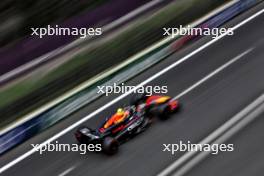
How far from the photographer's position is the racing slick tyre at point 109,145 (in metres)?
18.2

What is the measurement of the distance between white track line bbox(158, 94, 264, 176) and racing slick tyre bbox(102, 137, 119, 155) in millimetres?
1748

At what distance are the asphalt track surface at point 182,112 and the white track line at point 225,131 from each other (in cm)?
19

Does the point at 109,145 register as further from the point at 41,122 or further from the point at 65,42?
the point at 65,42

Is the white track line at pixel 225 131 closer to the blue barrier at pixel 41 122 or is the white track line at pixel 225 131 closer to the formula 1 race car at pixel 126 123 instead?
the formula 1 race car at pixel 126 123

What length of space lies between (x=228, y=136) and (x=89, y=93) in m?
5.58

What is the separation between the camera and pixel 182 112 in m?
20.4

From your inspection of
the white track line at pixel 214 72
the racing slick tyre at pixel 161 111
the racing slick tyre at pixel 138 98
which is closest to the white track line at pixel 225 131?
the racing slick tyre at pixel 161 111

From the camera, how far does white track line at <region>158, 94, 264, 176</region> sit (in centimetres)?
1798

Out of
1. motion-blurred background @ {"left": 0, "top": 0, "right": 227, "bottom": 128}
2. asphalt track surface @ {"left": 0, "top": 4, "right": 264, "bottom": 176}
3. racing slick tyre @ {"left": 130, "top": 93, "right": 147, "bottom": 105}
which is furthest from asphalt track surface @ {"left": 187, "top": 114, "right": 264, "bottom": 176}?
motion-blurred background @ {"left": 0, "top": 0, "right": 227, "bottom": 128}

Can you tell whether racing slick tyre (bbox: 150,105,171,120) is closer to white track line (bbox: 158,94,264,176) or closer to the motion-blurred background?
white track line (bbox: 158,94,264,176)

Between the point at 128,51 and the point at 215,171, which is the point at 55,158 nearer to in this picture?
the point at 215,171

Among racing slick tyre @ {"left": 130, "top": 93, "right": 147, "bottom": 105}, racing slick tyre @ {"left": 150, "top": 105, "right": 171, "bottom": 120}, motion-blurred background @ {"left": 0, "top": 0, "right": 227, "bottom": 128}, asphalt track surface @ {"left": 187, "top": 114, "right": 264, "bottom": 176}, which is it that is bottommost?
asphalt track surface @ {"left": 187, "top": 114, "right": 264, "bottom": 176}

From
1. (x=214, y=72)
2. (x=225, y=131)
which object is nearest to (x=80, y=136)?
(x=225, y=131)

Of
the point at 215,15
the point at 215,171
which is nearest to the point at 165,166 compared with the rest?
the point at 215,171
